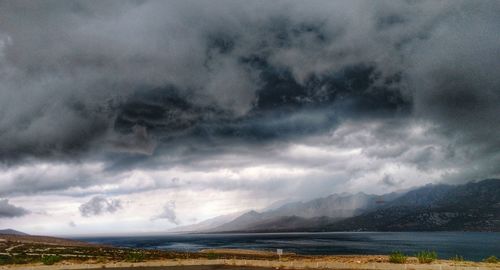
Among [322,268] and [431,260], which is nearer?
[322,268]

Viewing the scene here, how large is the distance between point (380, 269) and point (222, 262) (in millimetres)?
22484

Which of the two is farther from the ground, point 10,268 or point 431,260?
point 10,268

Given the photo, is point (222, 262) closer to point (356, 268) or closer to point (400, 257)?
point (356, 268)

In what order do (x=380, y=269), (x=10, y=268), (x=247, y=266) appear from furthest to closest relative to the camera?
(x=247, y=266)
(x=10, y=268)
(x=380, y=269)

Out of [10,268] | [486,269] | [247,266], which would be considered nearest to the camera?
[486,269]

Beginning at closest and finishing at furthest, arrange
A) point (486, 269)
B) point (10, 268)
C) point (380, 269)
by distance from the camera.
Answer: point (486, 269) → point (380, 269) → point (10, 268)

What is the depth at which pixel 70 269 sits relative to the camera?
51.8 meters

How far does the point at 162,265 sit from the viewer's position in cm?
5597

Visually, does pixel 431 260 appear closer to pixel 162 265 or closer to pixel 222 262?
pixel 222 262

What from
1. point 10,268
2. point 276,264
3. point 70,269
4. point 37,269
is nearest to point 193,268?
point 276,264

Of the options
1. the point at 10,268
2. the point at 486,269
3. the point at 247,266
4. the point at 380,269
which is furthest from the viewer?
the point at 247,266

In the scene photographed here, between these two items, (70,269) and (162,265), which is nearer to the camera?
(70,269)

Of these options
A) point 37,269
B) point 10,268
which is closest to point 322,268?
point 37,269

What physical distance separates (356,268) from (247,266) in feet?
49.8
